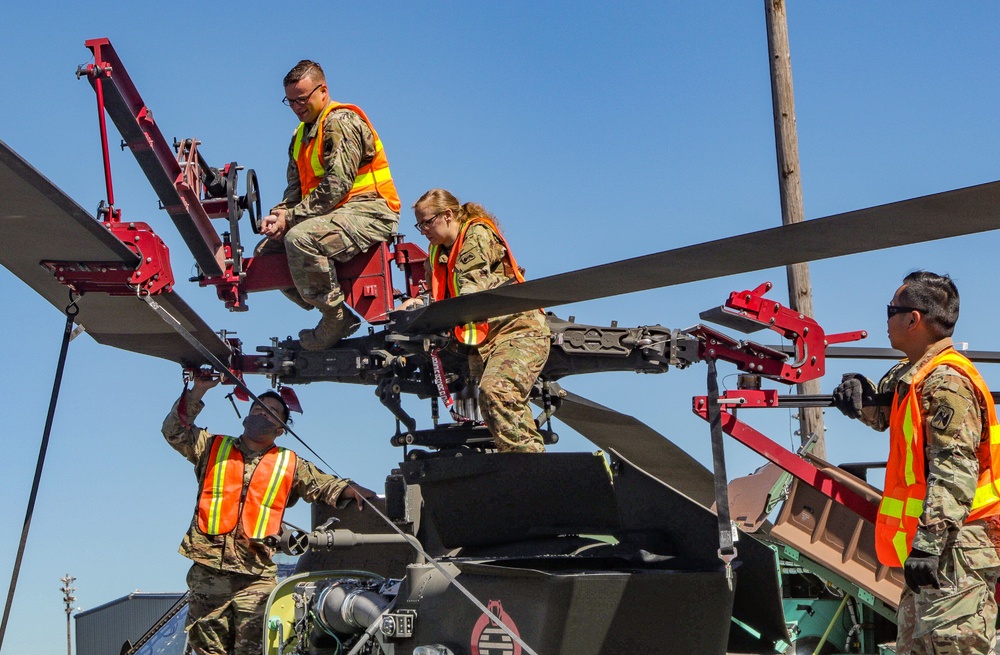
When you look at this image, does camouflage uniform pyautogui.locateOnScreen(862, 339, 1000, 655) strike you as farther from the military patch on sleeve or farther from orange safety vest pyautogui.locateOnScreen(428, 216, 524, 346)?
orange safety vest pyautogui.locateOnScreen(428, 216, 524, 346)

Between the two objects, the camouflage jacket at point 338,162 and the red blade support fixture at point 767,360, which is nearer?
the red blade support fixture at point 767,360

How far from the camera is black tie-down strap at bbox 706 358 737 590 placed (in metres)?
4.26

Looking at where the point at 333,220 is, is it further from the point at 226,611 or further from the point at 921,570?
the point at 921,570

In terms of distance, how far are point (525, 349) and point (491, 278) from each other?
0.45 metres

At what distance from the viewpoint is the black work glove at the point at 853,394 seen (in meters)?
4.67

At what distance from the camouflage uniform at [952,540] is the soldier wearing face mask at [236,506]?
3.04 metres

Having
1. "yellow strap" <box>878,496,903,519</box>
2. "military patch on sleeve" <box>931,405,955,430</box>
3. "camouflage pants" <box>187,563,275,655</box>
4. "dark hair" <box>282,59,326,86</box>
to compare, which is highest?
"dark hair" <box>282,59,326,86</box>

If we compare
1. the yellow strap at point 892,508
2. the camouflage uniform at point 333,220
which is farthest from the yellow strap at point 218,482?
the yellow strap at point 892,508

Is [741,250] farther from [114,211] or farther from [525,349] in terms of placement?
[114,211]

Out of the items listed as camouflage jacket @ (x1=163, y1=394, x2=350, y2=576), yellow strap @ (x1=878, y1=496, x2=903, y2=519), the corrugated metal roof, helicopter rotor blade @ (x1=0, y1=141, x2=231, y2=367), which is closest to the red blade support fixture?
yellow strap @ (x1=878, y1=496, x2=903, y2=519)

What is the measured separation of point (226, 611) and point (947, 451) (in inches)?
155

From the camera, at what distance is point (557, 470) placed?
17.2ft

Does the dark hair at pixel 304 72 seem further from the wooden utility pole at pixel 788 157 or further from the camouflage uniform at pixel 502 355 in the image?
the wooden utility pole at pixel 788 157

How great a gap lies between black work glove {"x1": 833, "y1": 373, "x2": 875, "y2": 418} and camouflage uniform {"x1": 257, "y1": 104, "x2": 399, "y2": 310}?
10.1 feet
